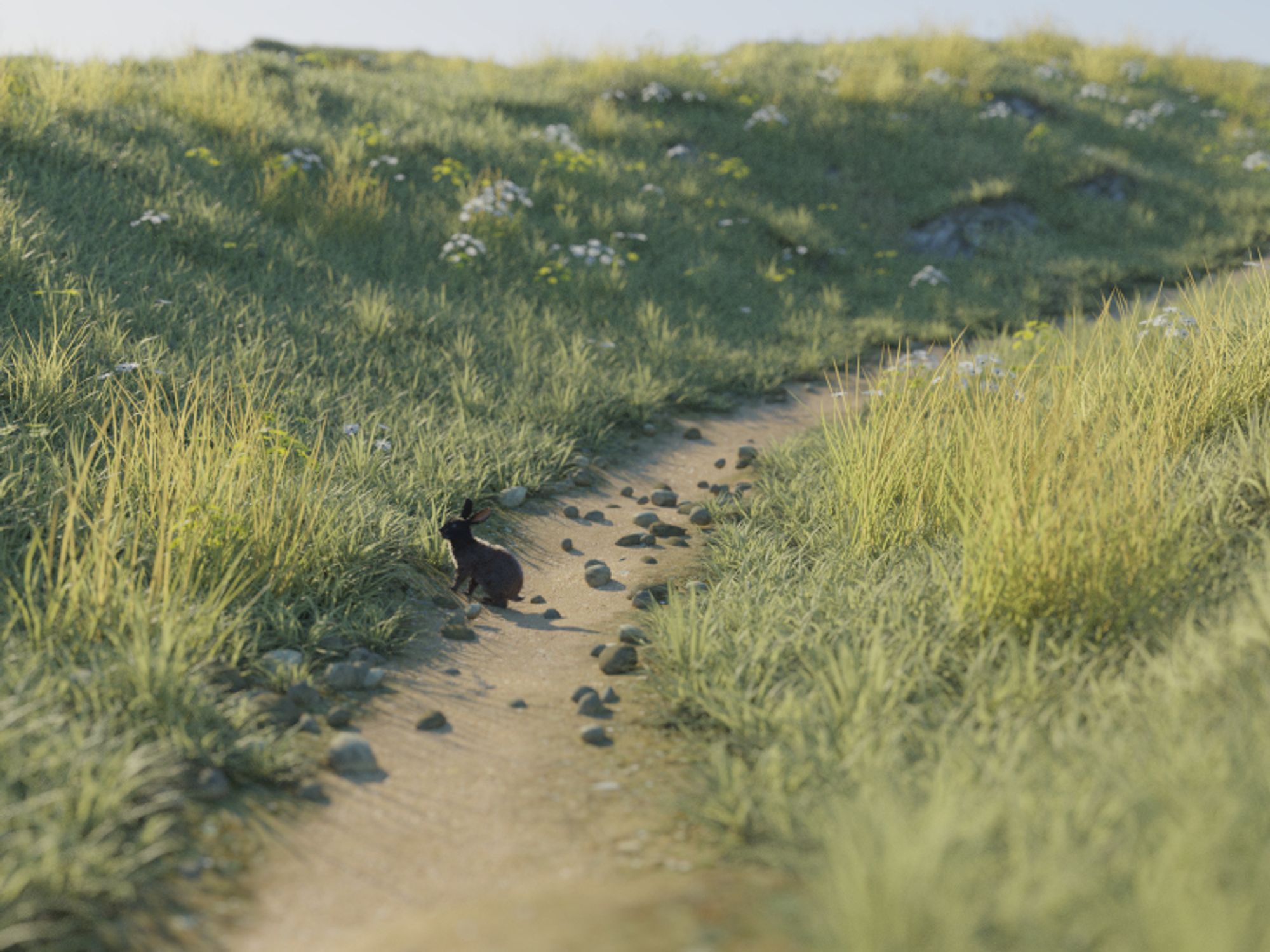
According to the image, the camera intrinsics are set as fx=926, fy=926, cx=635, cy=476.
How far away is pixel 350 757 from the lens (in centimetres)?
321

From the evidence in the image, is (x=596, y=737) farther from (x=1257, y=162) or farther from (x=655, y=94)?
(x=1257, y=162)

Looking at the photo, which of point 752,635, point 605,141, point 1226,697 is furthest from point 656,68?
point 1226,697

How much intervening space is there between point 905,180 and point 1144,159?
16.1ft

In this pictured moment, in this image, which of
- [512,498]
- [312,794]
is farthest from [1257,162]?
[312,794]

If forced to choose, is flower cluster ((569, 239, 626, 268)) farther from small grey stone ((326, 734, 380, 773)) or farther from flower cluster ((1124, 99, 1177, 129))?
flower cluster ((1124, 99, 1177, 129))

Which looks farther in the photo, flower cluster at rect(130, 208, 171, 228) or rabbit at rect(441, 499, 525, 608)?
flower cluster at rect(130, 208, 171, 228)

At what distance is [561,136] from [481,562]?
925cm

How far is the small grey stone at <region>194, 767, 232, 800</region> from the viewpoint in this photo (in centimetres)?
288

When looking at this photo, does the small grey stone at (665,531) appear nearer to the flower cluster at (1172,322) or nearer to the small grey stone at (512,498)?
the small grey stone at (512,498)

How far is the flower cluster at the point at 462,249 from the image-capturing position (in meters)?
8.97

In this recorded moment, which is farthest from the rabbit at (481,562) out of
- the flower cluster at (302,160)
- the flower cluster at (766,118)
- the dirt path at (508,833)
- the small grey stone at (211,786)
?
the flower cluster at (766,118)

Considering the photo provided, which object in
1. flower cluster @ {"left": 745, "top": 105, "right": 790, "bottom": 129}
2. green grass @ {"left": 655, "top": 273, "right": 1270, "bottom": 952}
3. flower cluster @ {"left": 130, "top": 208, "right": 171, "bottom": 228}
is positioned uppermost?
flower cluster @ {"left": 745, "top": 105, "right": 790, "bottom": 129}

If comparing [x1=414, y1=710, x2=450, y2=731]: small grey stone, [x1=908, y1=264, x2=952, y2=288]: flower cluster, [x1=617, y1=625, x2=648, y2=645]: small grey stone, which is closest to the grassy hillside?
[x1=908, y1=264, x2=952, y2=288]: flower cluster

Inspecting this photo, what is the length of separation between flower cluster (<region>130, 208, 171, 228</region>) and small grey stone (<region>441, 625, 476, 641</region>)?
5.18m
